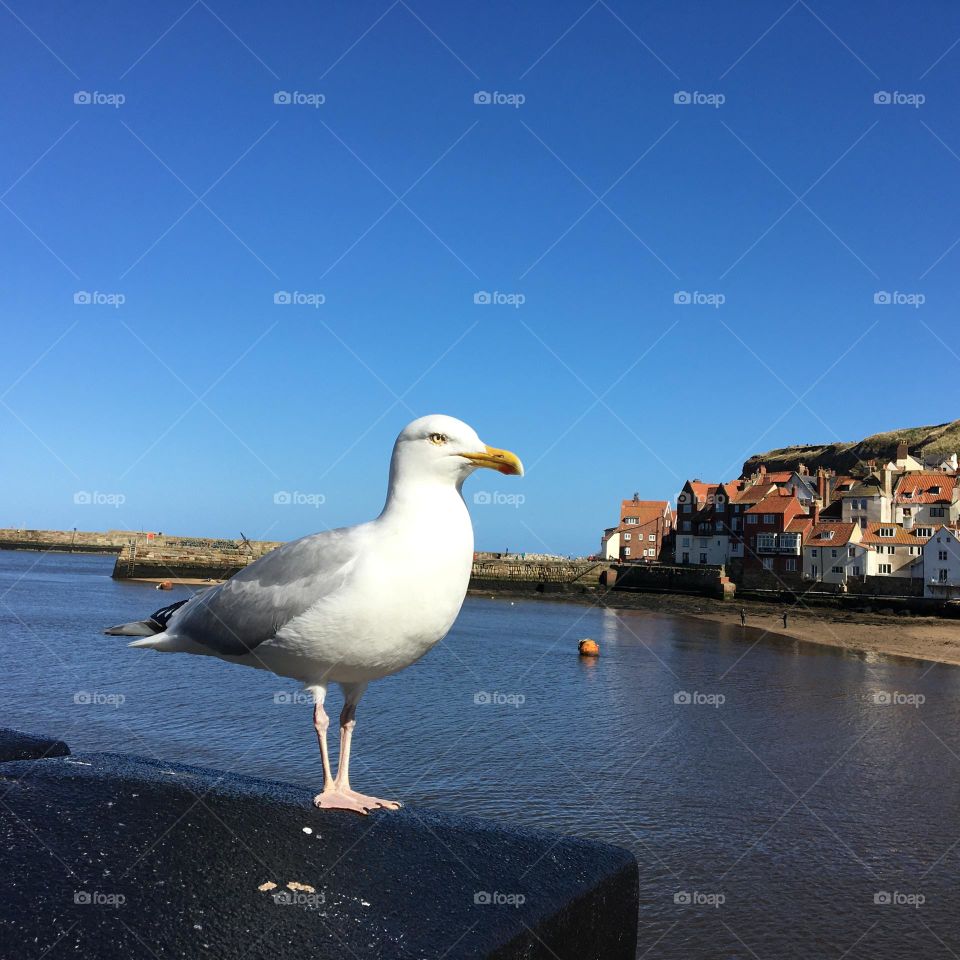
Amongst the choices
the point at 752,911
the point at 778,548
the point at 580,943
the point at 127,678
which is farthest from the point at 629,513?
the point at 580,943

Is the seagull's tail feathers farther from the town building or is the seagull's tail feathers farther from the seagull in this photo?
the town building

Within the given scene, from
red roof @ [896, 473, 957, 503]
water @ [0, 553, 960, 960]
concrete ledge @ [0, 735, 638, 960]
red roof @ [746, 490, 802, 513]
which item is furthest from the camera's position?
red roof @ [746, 490, 802, 513]

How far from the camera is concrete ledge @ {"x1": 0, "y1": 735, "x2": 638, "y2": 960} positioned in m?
2.59

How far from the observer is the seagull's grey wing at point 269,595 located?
3.64 meters

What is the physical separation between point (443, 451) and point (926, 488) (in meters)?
93.5

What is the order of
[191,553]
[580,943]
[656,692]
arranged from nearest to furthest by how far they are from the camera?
[580,943] → [656,692] → [191,553]

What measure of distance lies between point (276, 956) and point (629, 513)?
104503 millimetres

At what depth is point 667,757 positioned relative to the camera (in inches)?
734

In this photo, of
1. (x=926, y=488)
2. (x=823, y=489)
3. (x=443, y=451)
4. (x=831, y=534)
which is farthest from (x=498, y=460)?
(x=823, y=489)

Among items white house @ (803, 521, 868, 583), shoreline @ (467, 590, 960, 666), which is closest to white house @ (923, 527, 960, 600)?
white house @ (803, 521, 868, 583)

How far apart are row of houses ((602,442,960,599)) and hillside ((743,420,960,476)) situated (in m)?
58.1

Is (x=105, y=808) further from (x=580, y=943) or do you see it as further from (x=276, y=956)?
(x=580, y=943)

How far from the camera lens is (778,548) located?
8300 centimetres

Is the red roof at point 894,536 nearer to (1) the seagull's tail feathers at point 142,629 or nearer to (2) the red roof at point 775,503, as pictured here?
(2) the red roof at point 775,503
